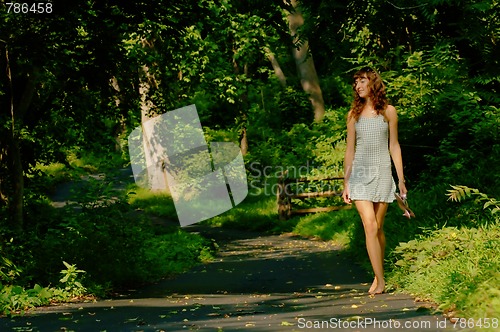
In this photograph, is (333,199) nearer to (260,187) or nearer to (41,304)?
(260,187)

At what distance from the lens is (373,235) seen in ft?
28.3

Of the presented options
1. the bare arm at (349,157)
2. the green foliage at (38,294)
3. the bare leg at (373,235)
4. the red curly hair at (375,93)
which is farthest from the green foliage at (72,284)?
the red curly hair at (375,93)

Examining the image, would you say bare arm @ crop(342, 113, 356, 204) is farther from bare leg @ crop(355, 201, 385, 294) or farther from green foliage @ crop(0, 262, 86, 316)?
green foliage @ crop(0, 262, 86, 316)

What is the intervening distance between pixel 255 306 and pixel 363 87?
252cm

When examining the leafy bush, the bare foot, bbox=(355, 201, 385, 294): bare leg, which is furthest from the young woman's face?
the bare foot

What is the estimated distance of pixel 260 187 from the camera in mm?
34750

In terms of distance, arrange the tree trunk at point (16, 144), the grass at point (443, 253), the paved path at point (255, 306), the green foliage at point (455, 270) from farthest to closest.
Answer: the tree trunk at point (16, 144) → the paved path at point (255, 306) → the grass at point (443, 253) → the green foliage at point (455, 270)

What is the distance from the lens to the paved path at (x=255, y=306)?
674cm

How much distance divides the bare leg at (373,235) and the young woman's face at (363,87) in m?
1.10

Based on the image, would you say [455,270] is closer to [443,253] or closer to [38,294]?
[443,253]

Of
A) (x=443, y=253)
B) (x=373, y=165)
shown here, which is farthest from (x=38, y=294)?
(x=443, y=253)

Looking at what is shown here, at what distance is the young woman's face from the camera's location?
28.2ft

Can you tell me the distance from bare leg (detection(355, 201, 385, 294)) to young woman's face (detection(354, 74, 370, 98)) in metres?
1.10

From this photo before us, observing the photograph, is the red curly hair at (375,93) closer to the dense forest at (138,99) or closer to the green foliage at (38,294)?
the dense forest at (138,99)
